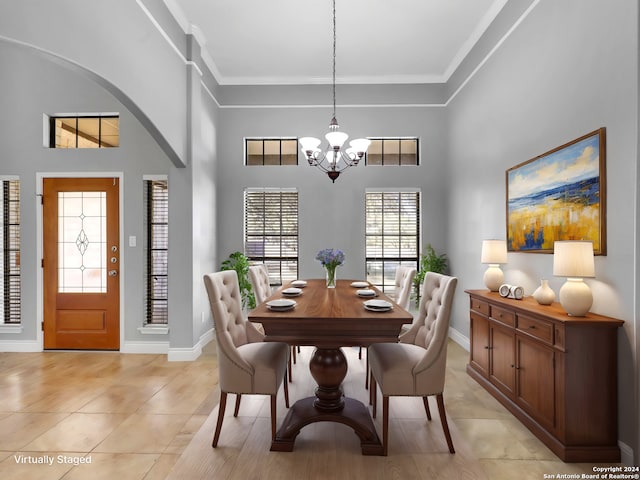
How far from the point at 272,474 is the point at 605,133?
2.83 m

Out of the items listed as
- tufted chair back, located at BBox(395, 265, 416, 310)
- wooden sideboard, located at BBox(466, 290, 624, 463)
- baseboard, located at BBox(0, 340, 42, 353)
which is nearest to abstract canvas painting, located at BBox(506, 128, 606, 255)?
wooden sideboard, located at BBox(466, 290, 624, 463)

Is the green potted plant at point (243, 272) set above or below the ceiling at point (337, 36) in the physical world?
below

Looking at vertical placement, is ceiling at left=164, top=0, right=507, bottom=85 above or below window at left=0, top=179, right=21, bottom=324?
above

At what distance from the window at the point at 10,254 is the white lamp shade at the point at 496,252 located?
17.3 ft

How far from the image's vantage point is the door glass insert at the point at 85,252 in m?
4.49

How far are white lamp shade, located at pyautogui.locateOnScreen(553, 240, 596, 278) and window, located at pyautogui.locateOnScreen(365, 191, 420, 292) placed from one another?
3.15 meters

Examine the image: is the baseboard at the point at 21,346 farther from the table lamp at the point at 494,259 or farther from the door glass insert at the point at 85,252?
the table lamp at the point at 494,259

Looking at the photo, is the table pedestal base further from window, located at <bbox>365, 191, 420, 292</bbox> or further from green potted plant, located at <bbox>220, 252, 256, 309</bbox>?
window, located at <bbox>365, 191, 420, 292</bbox>

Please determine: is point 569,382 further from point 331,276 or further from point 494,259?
point 331,276

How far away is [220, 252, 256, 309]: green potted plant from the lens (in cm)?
503

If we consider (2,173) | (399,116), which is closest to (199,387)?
(2,173)

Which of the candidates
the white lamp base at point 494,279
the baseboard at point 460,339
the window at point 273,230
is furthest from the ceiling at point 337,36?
the baseboard at point 460,339

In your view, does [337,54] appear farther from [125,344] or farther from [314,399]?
[125,344]

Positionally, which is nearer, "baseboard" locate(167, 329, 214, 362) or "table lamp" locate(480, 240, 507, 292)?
"table lamp" locate(480, 240, 507, 292)
